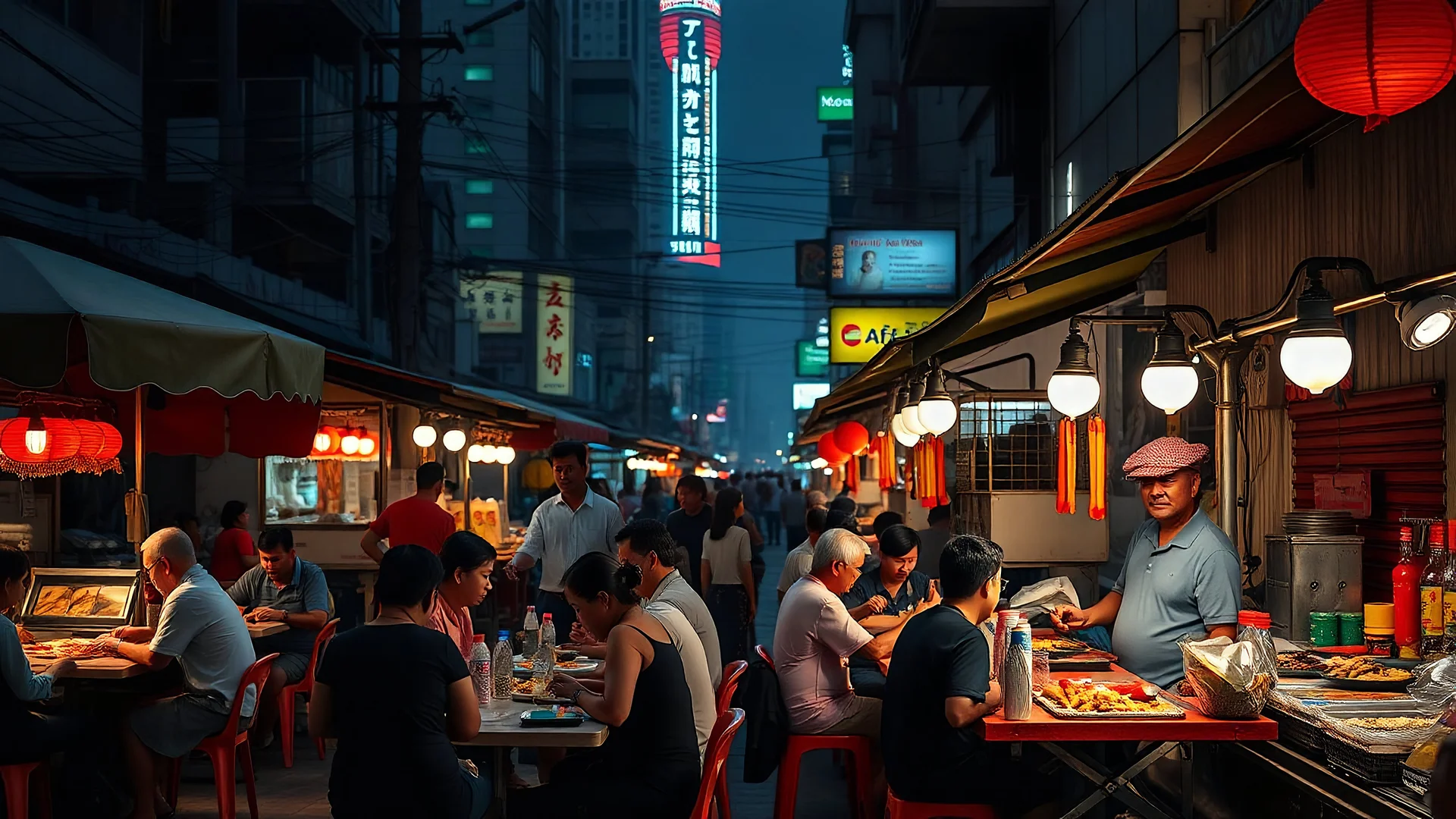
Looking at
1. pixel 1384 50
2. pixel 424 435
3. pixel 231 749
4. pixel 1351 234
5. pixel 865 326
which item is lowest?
pixel 231 749

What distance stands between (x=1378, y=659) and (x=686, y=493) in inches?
290

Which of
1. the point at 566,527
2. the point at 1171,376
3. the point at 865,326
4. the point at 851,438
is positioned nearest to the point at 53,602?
the point at 566,527

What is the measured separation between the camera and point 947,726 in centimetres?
532

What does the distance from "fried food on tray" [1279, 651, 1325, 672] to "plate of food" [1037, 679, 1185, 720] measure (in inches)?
20.4

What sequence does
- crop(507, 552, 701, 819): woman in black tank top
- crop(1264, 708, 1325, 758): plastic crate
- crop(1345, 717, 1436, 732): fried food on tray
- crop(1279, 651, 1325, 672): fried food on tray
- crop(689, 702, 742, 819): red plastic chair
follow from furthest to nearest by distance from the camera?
1. crop(1279, 651, 1325, 672): fried food on tray
2. crop(507, 552, 701, 819): woman in black tank top
3. crop(689, 702, 742, 819): red plastic chair
4. crop(1264, 708, 1325, 758): plastic crate
5. crop(1345, 717, 1436, 732): fried food on tray

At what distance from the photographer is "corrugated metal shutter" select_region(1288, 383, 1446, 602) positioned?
5617 mm

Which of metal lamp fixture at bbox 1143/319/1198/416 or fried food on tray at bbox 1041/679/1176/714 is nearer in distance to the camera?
fried food on tray at bbox 1041/679/1176/714

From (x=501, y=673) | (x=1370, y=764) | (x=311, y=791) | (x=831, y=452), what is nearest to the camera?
(x=1370, y=764)

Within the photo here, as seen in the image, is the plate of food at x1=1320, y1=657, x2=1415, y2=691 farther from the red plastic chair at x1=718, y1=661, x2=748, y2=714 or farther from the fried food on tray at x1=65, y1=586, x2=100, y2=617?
the fried food on tray at x1=65, y1=586, x2=100, y2=617

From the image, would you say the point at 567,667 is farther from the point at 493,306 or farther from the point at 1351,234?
the point at 493,306

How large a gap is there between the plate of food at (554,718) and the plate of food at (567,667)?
0.86 m

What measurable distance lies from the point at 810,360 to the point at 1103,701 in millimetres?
41187

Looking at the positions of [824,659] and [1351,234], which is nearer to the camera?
[1351,234]

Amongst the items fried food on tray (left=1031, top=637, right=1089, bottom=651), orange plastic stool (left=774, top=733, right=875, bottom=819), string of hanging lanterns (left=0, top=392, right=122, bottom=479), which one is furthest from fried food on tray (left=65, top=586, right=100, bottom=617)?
fried food on tray (left=1031, top=637, right=1089, bottom=651)
